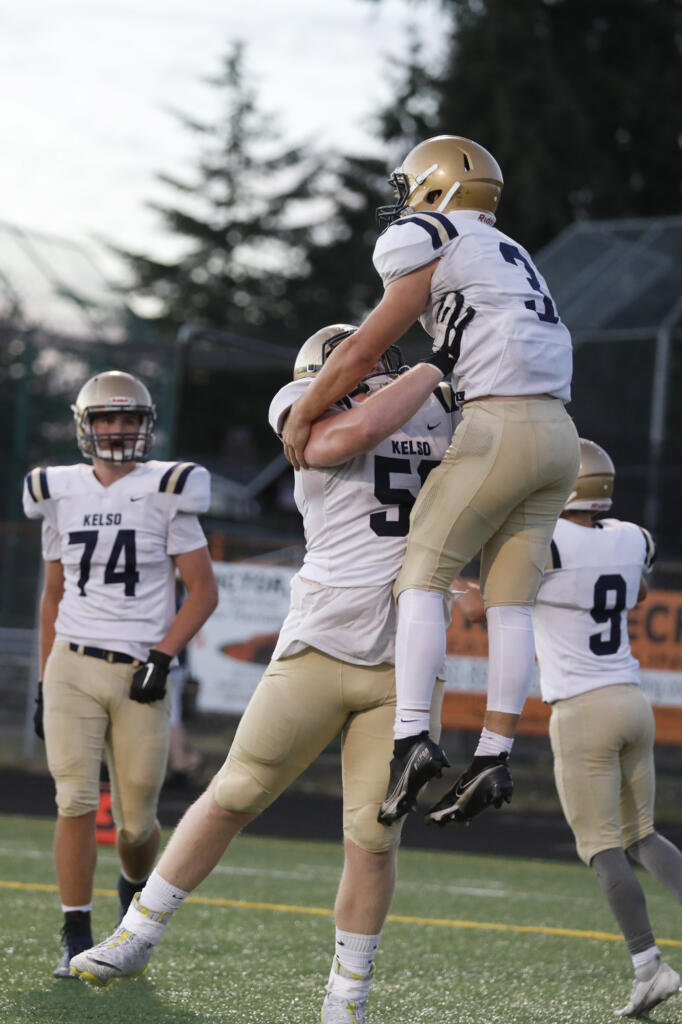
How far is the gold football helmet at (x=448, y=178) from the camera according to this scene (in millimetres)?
3938

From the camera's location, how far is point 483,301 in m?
3.77

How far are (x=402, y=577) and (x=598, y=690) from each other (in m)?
1.64

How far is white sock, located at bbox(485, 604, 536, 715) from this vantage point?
12.4 ft

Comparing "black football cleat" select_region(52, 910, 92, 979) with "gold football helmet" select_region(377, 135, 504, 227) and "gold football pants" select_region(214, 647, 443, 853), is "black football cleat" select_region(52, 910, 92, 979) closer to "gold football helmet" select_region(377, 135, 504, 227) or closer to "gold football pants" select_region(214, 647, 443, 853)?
"gold football pants" select_region(214, 647, 443, 853)

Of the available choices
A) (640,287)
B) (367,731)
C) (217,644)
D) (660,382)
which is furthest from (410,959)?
(640,287)

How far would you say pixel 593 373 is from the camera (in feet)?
51.5

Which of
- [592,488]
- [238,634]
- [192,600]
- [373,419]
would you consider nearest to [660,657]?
[238,634]

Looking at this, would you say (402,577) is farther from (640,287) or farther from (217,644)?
(640,287)

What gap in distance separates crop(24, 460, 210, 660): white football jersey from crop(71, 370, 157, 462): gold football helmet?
0.08 m

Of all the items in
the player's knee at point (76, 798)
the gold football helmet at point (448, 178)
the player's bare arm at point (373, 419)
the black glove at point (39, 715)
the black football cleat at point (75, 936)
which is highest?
the gold football helmet at point (448, 178)

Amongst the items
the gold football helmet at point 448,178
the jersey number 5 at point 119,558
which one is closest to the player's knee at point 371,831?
the gold football helmet at point 448,178

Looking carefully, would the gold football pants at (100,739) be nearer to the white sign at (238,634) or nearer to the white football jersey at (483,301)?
the white football jersey at (483,301)

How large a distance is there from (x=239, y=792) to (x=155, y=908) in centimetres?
39

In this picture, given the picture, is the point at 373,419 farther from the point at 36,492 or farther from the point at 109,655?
the point at 36,492
